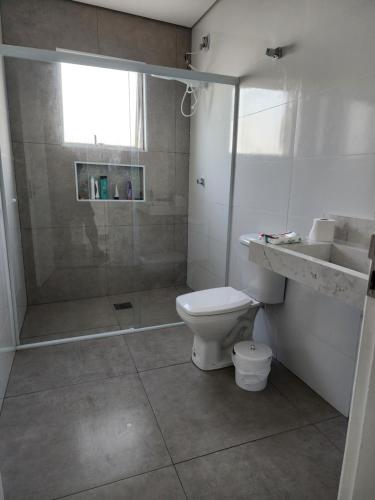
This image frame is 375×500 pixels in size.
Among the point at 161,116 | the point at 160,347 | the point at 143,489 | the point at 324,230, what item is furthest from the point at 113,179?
A: the point at 143,489

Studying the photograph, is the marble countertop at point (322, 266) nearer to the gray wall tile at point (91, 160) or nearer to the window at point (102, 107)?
the gray wall tile at point (91, 160)

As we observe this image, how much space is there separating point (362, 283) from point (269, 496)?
0.93 metres

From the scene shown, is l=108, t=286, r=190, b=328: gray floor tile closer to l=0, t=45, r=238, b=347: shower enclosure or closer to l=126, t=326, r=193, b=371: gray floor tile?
l=0, t=45, r=238, b=347: shower enclosure

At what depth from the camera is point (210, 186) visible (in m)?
2.79

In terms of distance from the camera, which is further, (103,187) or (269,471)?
(103,187)

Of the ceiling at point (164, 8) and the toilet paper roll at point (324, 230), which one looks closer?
the toilet paper roll at point (324, 230)

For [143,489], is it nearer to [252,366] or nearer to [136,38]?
[252,366]

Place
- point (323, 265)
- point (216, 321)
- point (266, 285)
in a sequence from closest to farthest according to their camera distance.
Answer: point (323, 265) < point (216, 321) < point (266, 285)

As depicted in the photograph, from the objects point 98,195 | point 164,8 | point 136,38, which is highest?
point 164,8

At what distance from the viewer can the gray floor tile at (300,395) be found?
65.7 inches

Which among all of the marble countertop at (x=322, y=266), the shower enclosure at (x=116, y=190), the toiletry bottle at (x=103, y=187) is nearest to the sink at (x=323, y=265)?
the marble countertop at (x=322, y=266)

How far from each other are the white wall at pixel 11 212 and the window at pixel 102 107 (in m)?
0.45

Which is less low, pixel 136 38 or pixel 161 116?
pixel 136 38

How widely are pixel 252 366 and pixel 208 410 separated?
343 millimetres
